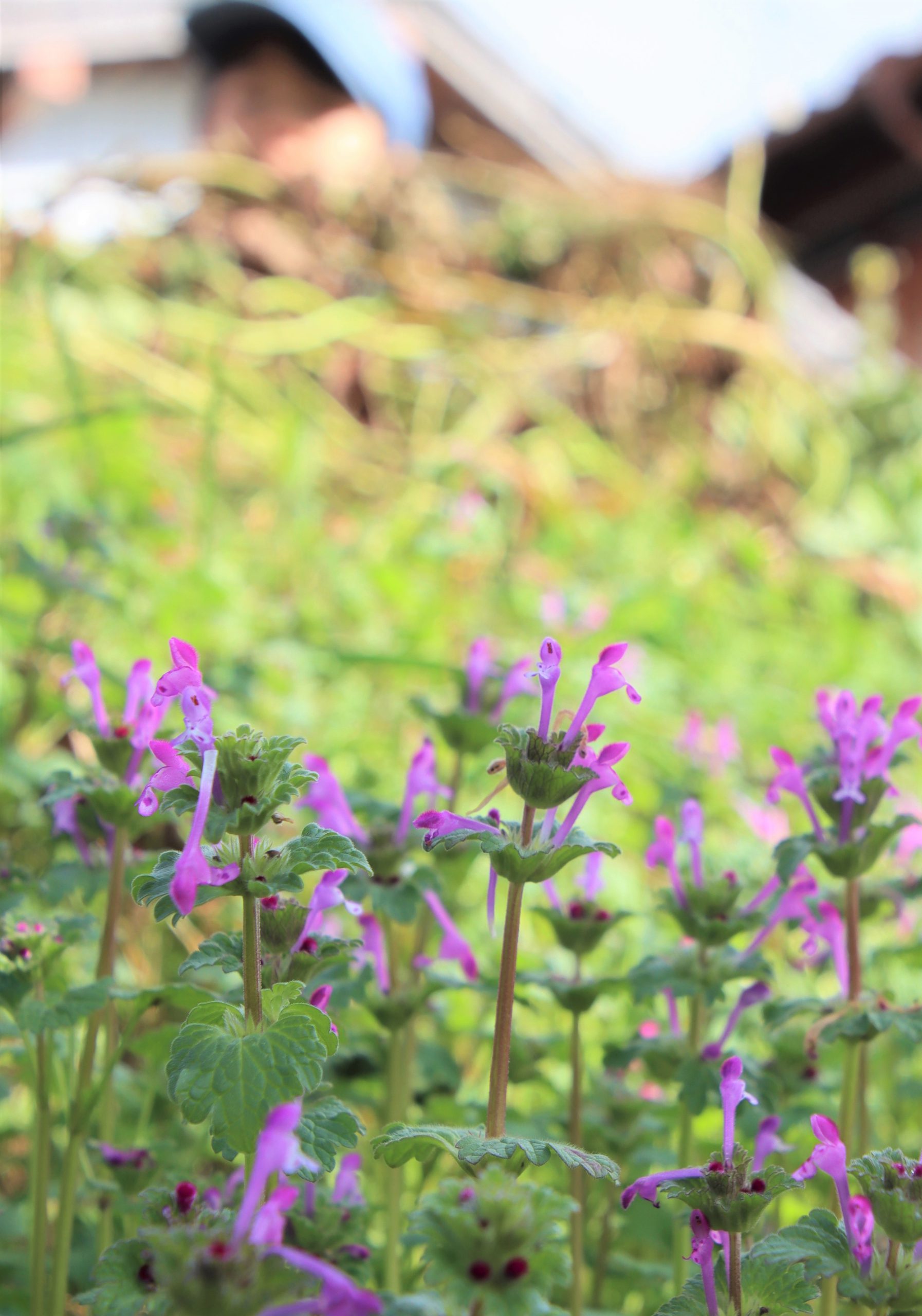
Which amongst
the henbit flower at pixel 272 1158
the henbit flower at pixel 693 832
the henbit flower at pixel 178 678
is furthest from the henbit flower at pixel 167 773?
the henbit flower at pixel 693 832

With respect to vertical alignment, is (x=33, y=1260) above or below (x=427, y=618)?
below

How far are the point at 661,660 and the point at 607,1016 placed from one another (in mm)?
925

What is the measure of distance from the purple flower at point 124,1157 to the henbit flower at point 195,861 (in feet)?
0.90

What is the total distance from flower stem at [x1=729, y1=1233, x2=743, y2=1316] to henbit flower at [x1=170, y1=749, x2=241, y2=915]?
0.26m

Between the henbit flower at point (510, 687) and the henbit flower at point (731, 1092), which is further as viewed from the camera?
the henbit flower at point (510, 687)

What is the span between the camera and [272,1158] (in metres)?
0.36

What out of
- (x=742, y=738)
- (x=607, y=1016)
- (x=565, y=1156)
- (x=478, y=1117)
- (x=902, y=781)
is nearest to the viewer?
(x=565, y=1156)

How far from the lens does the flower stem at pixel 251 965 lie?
465 millimetres

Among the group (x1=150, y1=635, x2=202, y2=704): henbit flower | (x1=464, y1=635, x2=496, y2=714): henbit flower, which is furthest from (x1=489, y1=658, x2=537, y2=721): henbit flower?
(x1=150, y1=635, x2=202, y2=704): henbit flower

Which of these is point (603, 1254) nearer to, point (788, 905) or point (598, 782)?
point (788, 905)

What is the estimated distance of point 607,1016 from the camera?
1244 mm

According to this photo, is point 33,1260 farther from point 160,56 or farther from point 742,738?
point 160,56

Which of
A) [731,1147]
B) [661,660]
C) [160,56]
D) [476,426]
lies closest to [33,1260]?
[731,1147]

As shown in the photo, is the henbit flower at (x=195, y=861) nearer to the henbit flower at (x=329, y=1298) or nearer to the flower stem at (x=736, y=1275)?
the henbit flower at (x=329, y=1298)
